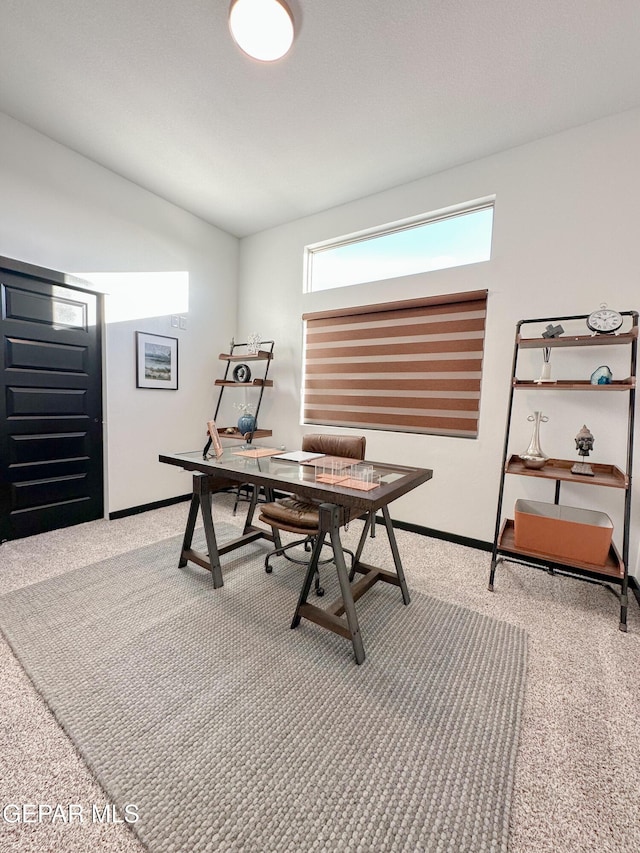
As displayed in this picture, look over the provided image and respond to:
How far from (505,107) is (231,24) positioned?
1.76 meters

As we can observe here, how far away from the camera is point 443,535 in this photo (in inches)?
121

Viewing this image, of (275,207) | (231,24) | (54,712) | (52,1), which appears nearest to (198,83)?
(231,24)

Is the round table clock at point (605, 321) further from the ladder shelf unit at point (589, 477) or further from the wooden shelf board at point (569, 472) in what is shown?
the wooden shelf board at point (569, 472)

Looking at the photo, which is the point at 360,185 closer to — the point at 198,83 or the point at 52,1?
the point at 198,83

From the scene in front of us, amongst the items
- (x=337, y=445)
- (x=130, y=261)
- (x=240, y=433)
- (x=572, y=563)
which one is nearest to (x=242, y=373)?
(x=240, y=433)

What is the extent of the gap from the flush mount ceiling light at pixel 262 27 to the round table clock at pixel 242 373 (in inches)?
102

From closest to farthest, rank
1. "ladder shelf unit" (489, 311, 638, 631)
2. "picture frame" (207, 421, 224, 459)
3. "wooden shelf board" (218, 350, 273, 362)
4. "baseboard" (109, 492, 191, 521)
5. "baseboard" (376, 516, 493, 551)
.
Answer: "ladder shelf unit" (489, 311, 638, 631) < "picture frame" (207, 421, 224, 459) < "baseboard" (376, 516, 493, 551) < "baseboard" (109, 492, 191, 521) < "wooden shelf board" (218, 350, 273, 362)

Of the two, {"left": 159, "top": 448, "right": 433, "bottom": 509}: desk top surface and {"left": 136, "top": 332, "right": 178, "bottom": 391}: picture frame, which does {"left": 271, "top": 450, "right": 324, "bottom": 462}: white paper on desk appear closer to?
{"left": 159, "top": 448, "right": 433, "bottom": 509}: desk top surface

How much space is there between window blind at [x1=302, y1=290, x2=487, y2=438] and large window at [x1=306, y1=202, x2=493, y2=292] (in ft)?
1.20

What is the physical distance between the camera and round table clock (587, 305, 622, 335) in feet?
6.96

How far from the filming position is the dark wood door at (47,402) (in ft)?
8.91

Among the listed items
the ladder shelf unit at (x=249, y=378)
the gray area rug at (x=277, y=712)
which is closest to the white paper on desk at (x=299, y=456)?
the gray area rug at (x=277, y=712)

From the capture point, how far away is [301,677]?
153 cm

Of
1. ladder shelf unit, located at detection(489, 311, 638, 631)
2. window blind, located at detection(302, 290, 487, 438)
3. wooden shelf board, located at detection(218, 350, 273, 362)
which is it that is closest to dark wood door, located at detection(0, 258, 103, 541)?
wooden shelf board, located at detection(218, 350, 273, 362)
